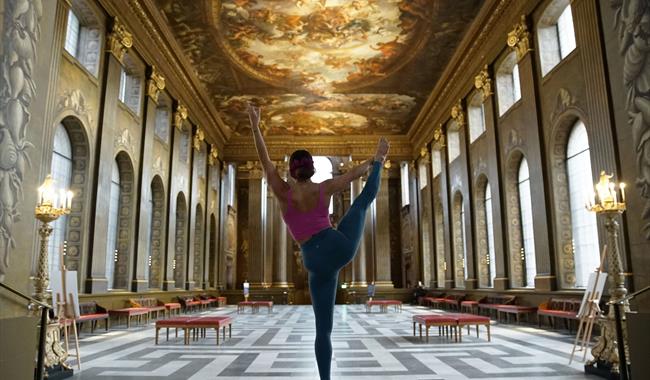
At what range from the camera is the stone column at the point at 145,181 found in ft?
51.2

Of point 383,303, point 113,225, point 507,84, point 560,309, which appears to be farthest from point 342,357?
point 507,84

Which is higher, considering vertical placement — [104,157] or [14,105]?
[104,157]

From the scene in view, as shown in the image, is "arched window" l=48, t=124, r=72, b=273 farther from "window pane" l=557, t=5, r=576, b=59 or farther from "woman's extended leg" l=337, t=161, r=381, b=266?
"window pane" l=557, t=5, r=576, b=59

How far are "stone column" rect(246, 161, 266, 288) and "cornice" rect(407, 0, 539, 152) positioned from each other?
10095 millimetres

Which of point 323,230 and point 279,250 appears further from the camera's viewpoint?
point 279,250

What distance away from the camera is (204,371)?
6.35m

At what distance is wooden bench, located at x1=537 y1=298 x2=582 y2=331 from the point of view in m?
10.8

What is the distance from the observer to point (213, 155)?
26172 mm

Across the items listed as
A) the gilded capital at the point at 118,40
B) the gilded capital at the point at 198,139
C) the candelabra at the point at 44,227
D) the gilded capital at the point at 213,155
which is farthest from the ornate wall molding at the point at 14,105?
the gilded capital at the point at 213,155

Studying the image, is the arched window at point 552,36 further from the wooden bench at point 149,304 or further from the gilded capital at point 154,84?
the wooden bench at point 149,304

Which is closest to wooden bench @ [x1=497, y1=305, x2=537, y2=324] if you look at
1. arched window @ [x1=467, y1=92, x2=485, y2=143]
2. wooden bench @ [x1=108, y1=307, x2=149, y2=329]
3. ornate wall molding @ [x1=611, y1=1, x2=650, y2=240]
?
arched window @ [x1=467, y1=92, x2=485, y2=143]

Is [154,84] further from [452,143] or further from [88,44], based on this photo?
[452,143]

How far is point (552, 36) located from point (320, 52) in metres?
8.76

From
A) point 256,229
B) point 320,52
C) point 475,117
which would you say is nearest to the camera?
point 320,52
